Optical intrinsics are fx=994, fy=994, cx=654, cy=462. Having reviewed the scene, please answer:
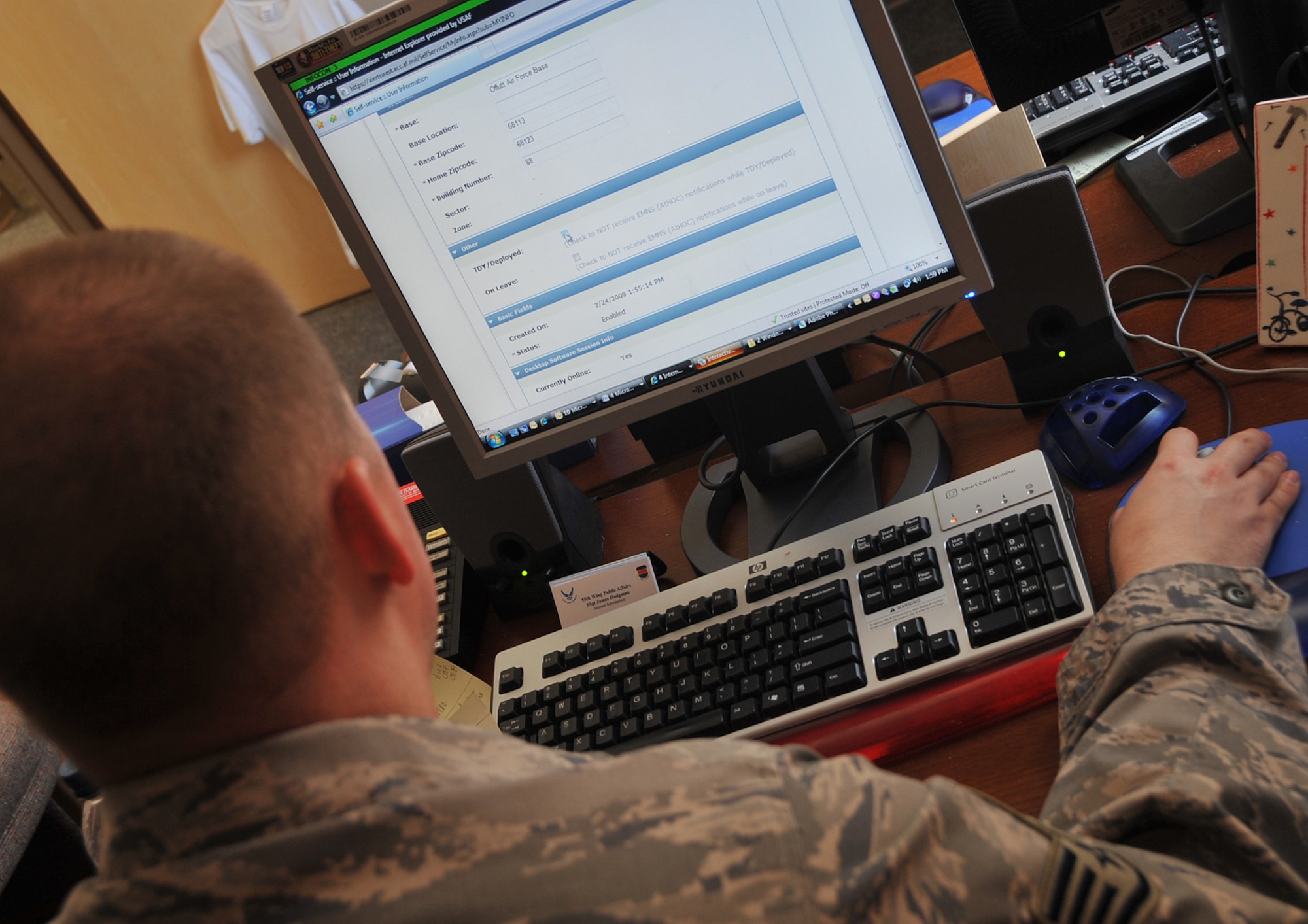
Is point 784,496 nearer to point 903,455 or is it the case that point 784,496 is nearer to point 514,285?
point 903,455

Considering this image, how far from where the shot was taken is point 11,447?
1.33 feet

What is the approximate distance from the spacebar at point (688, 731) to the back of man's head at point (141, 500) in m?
0.35

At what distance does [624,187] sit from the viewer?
81 centimetres

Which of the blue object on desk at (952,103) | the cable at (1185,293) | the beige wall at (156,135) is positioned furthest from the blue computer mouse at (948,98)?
the beige wall at (156,135)

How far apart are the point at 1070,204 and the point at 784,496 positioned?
354mm

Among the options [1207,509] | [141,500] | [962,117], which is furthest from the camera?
[962,117]

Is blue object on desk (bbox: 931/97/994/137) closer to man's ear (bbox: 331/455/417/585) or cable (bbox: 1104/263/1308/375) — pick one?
cable (bbox: 1104/263/1308/375)

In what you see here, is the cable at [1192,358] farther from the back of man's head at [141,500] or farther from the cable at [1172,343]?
the back of man's head at [141,500]

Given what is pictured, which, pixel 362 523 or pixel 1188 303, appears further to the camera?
pixel 1188 303

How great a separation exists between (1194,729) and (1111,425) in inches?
12.6

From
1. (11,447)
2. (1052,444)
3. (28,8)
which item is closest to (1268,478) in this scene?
(1052,444)

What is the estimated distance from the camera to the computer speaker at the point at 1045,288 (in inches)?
32.7

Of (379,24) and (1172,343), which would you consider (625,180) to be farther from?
(1172,343)

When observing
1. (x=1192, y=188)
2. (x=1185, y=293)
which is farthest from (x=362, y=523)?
(x=1192, y=188)
